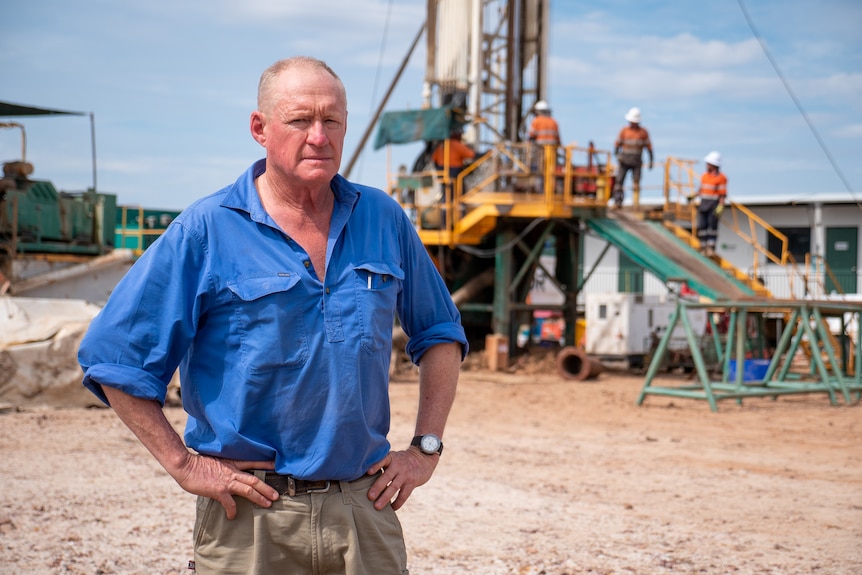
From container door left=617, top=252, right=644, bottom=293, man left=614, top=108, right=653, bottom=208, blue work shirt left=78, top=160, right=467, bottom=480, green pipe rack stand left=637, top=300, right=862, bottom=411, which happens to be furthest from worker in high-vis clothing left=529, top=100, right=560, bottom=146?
container door left=617, top=252, right=644, bottom=293

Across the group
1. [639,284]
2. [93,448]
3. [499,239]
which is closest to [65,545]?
[93,448]

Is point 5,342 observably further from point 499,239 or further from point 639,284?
point 639,284

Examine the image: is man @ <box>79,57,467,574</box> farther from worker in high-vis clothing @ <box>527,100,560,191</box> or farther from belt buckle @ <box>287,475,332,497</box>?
worker in high-vis clothing @ <box>527,100,560,191</box>

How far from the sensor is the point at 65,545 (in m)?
5.49

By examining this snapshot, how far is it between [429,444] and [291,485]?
1.45 feet

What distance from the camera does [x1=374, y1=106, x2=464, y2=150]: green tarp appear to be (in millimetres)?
18469

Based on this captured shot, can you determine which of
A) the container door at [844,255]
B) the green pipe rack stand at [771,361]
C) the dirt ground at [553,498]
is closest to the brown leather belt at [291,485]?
the dirt ground at [553,498]

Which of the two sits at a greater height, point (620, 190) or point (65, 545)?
point (620, 190)

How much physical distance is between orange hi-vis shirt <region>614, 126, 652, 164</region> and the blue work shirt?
16.2 m

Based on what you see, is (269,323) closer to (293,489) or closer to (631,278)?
(293,489)

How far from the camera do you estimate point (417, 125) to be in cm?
1870

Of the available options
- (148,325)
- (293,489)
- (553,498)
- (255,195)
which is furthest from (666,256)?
(148,325)

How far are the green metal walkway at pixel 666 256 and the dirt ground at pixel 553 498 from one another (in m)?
3.74

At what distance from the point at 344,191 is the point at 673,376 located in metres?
16.2
